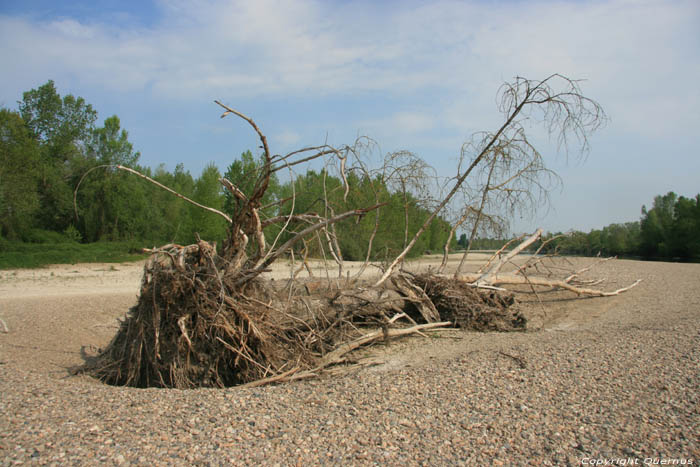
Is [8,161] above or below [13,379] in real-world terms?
above

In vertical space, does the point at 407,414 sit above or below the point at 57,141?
below

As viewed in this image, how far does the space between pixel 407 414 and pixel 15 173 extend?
23692 millimetres

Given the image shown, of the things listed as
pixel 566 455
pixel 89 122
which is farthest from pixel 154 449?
pixel 89 122

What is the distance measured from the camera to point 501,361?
463 cm

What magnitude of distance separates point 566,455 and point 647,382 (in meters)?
1.74

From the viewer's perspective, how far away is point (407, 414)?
11.1 ft

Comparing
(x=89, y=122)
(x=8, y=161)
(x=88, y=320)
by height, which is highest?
(x=89, y=122)

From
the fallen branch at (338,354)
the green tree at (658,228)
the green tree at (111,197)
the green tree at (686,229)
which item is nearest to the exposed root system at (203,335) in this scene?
the fallen branch at (338,354)

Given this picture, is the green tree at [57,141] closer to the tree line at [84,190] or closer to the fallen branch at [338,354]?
the tree line at [84,190]

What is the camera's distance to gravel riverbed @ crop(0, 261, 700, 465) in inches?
110

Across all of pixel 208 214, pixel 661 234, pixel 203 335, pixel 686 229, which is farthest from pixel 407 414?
pixel 661 234

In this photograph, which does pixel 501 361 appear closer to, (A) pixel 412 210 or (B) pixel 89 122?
(A) pixel 412 210

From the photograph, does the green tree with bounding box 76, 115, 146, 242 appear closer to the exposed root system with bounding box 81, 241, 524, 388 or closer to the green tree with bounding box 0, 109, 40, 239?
the green tree with bounding box 0, 109, 40, 239

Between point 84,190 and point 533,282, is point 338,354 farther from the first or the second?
point 84,190
